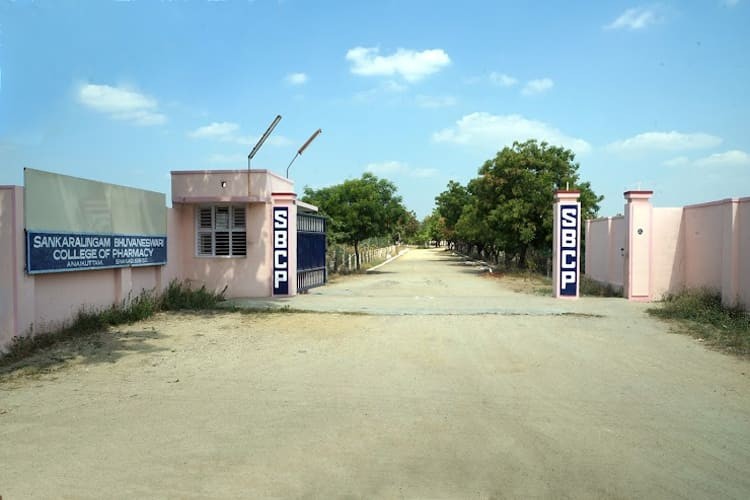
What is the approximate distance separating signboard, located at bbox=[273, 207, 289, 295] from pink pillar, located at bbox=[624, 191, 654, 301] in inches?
380

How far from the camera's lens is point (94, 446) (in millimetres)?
5062

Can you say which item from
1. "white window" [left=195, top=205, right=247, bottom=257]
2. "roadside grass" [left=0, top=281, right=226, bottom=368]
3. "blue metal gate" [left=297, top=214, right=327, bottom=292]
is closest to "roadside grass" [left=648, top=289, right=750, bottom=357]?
"blue metal gate" [left=297, top=214, right=327, bottom=292]

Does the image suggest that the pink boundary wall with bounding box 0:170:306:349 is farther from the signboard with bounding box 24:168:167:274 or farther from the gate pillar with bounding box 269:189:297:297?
the signboard with bounding box 24:168:167:274

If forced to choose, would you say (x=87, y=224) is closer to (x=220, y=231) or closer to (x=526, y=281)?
(x=220, y=231)

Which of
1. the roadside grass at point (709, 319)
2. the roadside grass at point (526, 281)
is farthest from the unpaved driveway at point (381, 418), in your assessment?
the roadside grass at point (526, 281)

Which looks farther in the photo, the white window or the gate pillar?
the gate pillar

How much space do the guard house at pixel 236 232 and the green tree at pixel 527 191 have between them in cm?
1526

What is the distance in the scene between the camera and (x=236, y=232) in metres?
16.9

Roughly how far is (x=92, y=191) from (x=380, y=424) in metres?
8.42

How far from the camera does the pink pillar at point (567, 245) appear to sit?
17062 millimetres

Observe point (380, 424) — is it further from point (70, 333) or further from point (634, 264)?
point (634, 264)

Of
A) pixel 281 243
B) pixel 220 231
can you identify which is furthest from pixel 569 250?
pixel 220 231

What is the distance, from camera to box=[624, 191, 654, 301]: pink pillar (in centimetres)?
1594

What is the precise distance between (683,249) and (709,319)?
14.5ft
